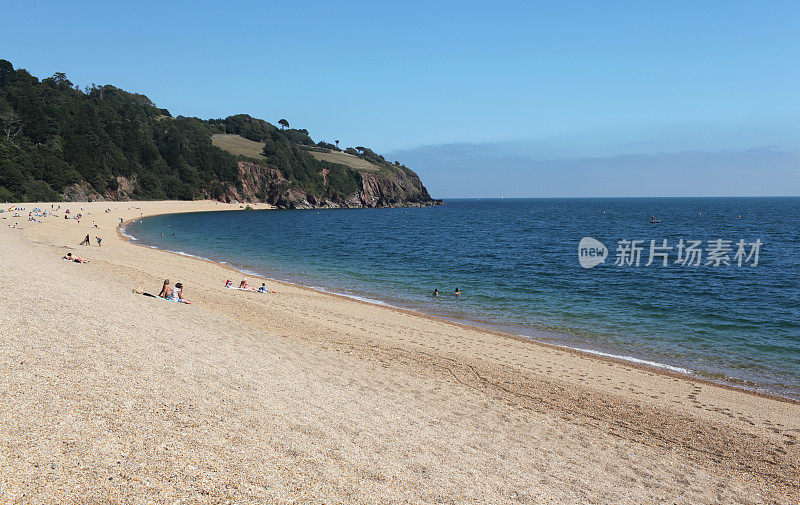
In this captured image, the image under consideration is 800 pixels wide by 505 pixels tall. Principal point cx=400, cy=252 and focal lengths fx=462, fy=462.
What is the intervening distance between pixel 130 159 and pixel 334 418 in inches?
5382

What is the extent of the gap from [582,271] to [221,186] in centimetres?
13170

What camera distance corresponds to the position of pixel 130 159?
405 ft

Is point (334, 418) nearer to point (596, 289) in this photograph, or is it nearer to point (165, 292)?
point (165, 292)

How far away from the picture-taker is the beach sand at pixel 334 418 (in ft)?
22.5

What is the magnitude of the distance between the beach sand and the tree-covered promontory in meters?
89.8

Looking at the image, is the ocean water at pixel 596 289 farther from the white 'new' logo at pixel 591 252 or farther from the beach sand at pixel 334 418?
the beach sand at pixel 334 418

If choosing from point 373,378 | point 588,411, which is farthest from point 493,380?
point 373,378

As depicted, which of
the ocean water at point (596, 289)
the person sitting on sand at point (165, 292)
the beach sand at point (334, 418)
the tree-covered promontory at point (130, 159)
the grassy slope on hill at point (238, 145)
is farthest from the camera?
the grassy slope on hill at point (238, 145)

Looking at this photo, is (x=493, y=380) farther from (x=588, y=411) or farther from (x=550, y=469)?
(x=550, y=469)

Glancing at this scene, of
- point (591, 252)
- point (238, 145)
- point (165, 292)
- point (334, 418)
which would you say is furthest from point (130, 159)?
point (334, 418)

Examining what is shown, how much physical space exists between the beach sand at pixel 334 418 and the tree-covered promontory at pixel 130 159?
295 ft

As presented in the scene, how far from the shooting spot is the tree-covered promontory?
95.1m

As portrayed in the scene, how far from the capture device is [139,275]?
2552 centimetres

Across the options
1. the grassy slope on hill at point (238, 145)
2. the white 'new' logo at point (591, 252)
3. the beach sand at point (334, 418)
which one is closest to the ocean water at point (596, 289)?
the white 'new' logo at point (591, 252)
